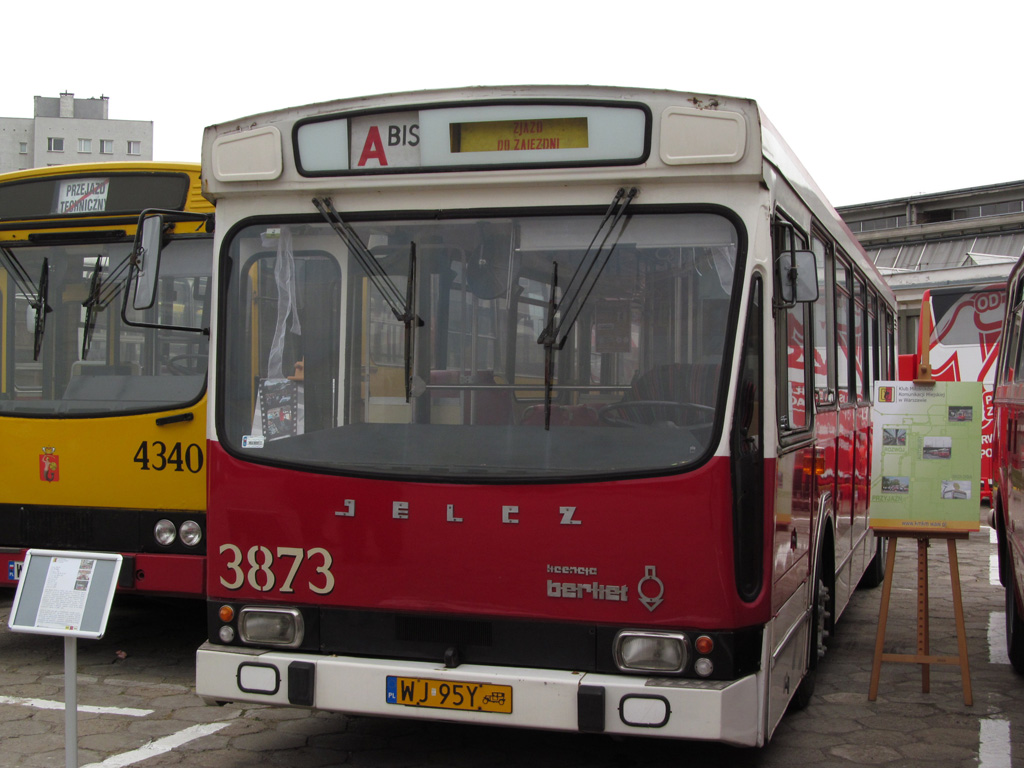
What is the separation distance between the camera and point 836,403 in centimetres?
662

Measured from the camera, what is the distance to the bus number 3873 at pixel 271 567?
4594mm

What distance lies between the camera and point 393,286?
456 centimetres

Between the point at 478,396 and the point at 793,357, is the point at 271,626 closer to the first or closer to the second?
the point at 478,396

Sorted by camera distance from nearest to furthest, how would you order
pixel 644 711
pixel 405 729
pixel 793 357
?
pixel 644 711, pixel 793 357, pixel 405 729

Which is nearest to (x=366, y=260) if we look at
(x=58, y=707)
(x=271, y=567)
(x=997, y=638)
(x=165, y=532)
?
(x=271, y=567)

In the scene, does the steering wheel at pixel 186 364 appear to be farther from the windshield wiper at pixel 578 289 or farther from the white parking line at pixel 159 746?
the windshield wiper at pixel 578 289

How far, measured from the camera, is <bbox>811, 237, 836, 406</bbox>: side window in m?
5.77

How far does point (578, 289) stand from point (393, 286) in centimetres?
75

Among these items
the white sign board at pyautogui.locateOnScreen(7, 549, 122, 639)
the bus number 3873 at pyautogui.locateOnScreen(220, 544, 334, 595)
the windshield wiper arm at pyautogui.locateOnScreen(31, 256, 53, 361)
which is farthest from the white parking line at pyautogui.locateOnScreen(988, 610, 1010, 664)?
the windshield wiper arm at pyautogui.locateOnScreen(31, 256, 53, 361)

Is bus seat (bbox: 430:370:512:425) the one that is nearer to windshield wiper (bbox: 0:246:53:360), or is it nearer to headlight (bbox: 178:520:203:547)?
headlight (bbox: 178:520:203:547)

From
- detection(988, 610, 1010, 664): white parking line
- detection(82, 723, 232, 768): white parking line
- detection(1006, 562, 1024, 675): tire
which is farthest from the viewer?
detection(988, 610, 1010, 664): white parking line

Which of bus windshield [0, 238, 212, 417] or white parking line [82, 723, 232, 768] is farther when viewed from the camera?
bus windshield [0, 238, 212, 417]

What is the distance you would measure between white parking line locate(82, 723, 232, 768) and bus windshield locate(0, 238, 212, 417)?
1.86 m

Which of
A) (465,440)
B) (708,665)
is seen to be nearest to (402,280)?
(465,440)
